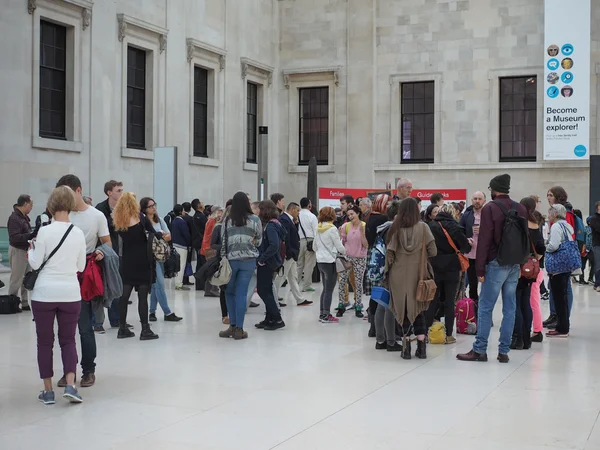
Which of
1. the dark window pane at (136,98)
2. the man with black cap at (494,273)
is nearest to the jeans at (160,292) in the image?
the man with black cap at (494,273)

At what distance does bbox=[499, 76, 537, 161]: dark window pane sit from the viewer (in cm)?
2711

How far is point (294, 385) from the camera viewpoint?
312 inches

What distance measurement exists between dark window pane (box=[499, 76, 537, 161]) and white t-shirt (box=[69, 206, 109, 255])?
838 inches

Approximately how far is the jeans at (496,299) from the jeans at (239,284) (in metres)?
3.04

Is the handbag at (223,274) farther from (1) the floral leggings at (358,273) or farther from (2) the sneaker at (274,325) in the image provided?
(1) the floral leggings at (358,273)

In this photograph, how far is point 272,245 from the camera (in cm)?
1130

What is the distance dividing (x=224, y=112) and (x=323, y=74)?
4.42m

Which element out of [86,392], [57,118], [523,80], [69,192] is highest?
[523,80]

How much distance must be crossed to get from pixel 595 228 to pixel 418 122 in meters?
12.3

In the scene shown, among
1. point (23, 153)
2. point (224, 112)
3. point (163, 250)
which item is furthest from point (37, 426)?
point (224, 112)

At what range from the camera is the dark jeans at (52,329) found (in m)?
7.00

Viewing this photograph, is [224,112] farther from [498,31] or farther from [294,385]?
[294,385]

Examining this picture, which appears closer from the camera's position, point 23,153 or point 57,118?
point 23,153

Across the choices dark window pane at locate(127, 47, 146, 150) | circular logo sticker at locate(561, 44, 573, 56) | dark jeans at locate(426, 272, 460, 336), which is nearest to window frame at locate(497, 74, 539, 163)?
circular logo sticker at locate(561, 44, 573, 56)
